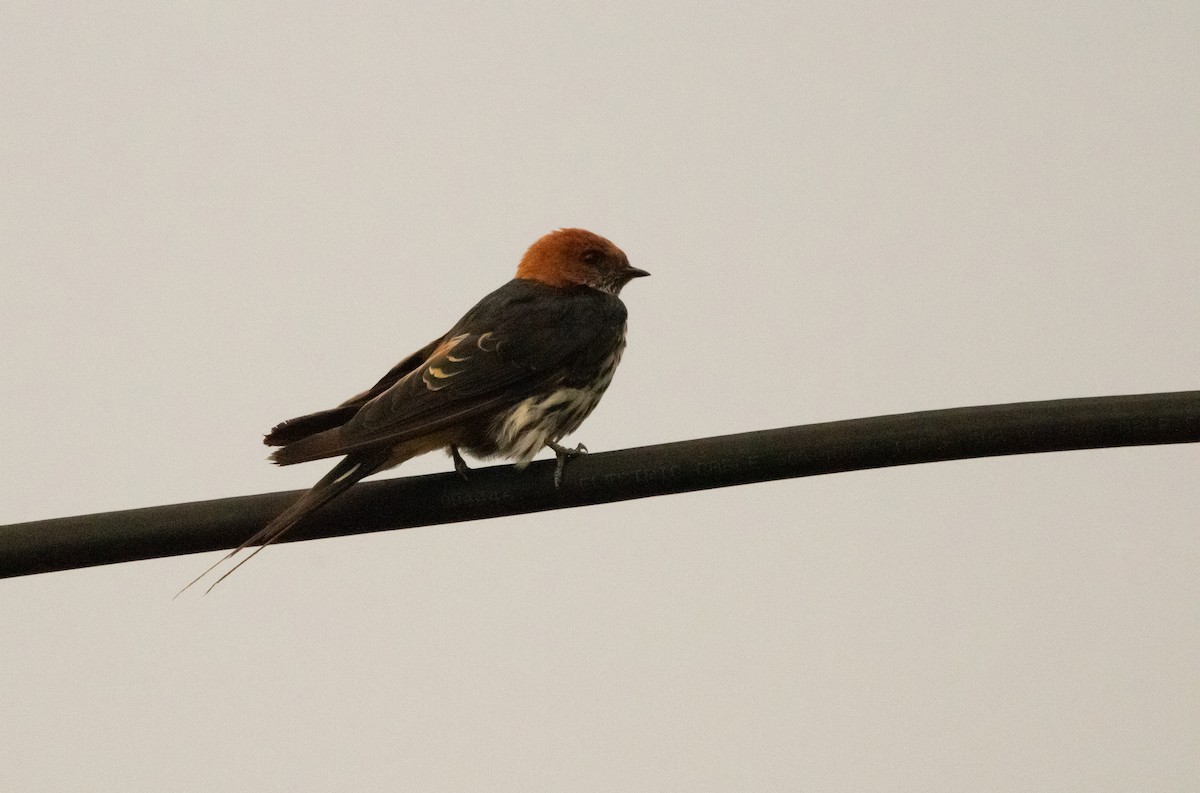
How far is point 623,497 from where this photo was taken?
3.40m

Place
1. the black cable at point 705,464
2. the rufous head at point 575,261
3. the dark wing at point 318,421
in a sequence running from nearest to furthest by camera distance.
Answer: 1. the black cable at point 705,464
2. the dark wing at point 318,421
3. the rufous head at point 575,261

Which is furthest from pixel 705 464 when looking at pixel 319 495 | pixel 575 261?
pixel 575 261

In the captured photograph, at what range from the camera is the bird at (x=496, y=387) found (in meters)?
3.99

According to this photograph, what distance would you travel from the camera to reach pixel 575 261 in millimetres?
5758

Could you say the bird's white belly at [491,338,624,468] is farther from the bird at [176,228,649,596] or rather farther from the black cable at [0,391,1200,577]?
the black cable at [0,391,1200,577]

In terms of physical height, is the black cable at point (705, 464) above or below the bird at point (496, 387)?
below

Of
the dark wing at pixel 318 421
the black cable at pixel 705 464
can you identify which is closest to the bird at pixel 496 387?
the dark wing at pixel 318 421

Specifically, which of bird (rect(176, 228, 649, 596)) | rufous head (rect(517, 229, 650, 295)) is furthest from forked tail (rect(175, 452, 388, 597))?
rufous head (rect(517, 229, 650, 295))

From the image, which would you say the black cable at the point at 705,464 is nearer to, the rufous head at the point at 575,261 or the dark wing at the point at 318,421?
the dark wing at the point at 318,421

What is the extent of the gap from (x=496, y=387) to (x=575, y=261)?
136 cm

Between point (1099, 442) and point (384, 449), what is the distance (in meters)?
2.14

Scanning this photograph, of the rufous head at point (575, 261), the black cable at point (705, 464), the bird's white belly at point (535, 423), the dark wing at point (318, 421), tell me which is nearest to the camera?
the black cable at point (705, 464)

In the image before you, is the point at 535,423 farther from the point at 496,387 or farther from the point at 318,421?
the point at 318,421

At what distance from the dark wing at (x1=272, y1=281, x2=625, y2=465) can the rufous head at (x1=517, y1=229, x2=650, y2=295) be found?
0.60 feet
